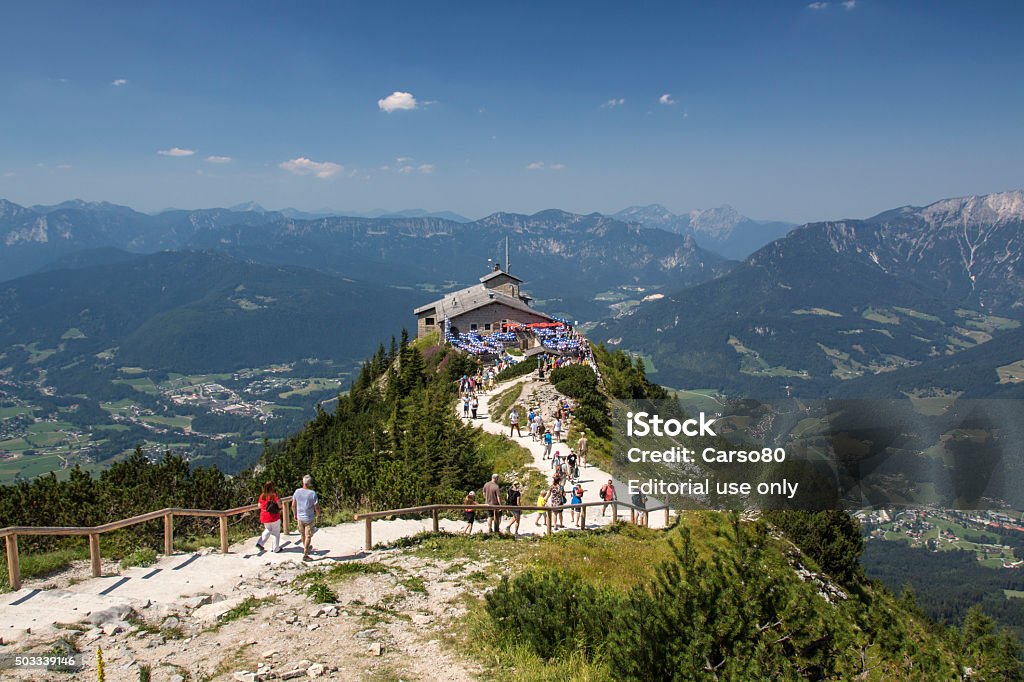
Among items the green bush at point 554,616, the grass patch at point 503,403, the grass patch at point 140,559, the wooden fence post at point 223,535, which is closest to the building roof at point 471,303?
the grass patch at point 503,403

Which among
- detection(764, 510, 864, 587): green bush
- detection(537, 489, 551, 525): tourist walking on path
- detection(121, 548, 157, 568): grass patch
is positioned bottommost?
detection(764, 510, 864, 587): green bush

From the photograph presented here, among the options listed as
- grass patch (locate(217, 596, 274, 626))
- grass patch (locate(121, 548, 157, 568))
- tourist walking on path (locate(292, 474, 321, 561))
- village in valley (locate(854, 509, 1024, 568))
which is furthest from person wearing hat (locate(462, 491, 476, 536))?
village in valley (locate(854, 509, 1024, 568))

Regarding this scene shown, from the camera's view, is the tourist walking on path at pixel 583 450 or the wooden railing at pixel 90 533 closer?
the wooden railing at pixel 90 533

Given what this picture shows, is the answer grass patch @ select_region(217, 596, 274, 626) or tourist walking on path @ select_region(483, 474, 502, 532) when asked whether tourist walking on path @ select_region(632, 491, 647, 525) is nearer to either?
tourist walking on path @ select_region(483, 474, 502, 532)

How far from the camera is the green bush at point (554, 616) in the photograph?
27.6 ft

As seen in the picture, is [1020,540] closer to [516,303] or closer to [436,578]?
[516,303]

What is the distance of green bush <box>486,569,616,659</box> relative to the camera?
840cm

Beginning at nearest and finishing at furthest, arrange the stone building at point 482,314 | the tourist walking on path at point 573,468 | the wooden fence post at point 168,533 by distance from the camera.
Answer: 1. the wooden fence post at point 168,533
2. the tourist walking on path at point 573,468
3. the stone building at point 482,314

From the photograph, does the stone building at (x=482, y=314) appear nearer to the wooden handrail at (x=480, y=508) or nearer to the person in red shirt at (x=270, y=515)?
the wooden handrail at (x=480, y=508)

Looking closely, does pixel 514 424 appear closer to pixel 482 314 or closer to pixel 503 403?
pixel 503 403

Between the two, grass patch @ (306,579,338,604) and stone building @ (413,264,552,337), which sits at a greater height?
stone building @ (413,264,552,337)

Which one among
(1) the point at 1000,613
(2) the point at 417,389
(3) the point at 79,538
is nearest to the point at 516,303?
(2) the point at 417,389

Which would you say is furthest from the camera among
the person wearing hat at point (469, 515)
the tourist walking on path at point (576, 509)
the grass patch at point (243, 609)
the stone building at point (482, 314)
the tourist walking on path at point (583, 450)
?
the stone building at point (482, 314)

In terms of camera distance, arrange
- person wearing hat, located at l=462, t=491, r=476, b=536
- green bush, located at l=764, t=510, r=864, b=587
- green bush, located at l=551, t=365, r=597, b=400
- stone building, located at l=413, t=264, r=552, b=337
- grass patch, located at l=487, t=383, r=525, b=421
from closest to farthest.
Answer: person wearing hat, located at l=462, t=491, r=476, b=536 → green bush, located at l=764, t=510, r=864, b=587 → green bush, located at l=551, t=365, r=597, b=400 → grass patch, located at l=487, t=383, r=525, b=421 → stone building, located at l=413, t=264, r=552, b=337
